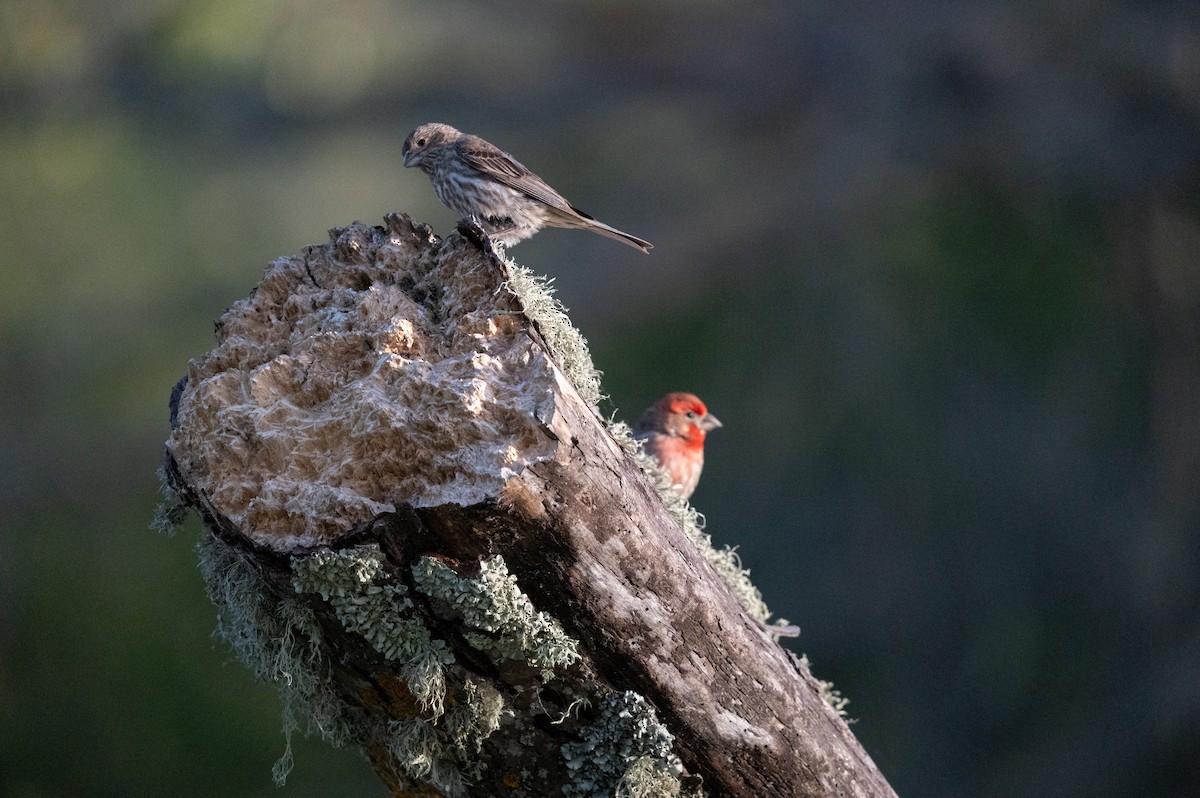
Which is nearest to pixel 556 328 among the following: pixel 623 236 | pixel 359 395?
pixel 359 395

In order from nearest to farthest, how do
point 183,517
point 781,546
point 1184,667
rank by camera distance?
1. point 183,517
2. point 1184,667
3. point 781,546

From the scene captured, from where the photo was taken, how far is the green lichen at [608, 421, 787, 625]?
268 centimetres

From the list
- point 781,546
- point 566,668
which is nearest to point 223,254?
point 781,546

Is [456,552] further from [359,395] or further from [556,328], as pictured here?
[556,328]

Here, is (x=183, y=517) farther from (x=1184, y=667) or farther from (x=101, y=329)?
(x=1184, y=667)

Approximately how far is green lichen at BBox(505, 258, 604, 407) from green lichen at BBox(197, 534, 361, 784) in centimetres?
70

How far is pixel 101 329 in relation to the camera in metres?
7.73

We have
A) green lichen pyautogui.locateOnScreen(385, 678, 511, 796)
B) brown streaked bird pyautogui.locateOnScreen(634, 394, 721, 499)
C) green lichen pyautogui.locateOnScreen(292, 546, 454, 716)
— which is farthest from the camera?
brown streaked bird pyautogui.locateOnScreen(634, 394, 721, 499)

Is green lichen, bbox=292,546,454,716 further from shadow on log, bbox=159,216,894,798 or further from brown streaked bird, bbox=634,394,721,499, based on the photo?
brown streaked bird, bbox=634,394,721,499

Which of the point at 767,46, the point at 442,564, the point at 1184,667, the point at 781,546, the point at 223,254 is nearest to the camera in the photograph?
the point at 442,564

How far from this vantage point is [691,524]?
305cm

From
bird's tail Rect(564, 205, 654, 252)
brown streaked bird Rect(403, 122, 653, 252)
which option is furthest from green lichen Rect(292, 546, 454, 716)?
brown streaked bird Rect(403, 122, 653, 252)

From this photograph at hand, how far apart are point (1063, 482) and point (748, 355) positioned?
235 cm

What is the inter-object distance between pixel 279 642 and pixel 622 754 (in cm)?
69
